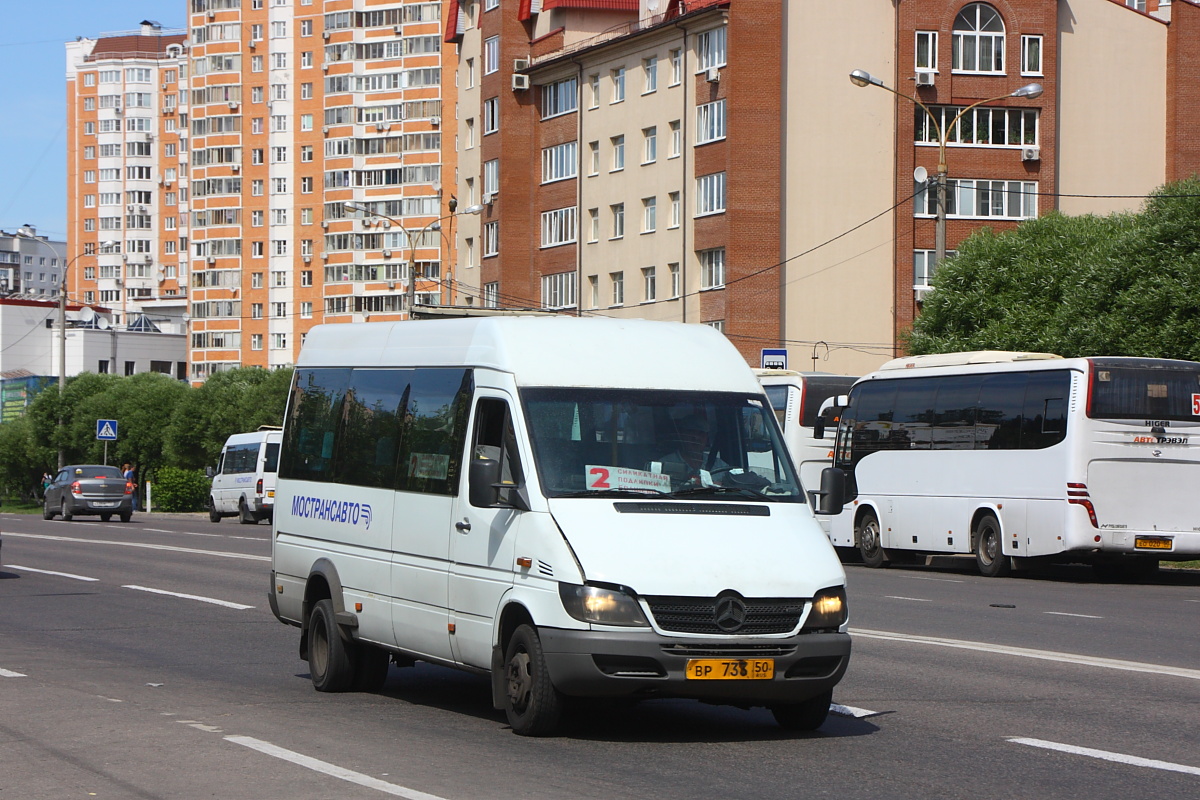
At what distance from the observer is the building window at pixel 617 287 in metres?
68.8

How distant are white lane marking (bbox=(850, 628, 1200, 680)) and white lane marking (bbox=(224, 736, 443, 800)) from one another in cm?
677

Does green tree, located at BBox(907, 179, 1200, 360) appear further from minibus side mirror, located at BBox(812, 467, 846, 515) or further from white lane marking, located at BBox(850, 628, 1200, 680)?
minibus side mirror, located at BBox(812, 467, 846, 515)

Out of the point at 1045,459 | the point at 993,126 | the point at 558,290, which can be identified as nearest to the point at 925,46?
the point at 993,126

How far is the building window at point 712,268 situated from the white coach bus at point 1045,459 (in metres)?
32.2

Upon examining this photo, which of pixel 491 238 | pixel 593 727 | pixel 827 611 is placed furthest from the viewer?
pixel 491 238

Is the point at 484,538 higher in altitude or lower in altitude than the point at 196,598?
higher

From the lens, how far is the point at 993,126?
63.3 metres

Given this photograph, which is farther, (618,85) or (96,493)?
(618,85)

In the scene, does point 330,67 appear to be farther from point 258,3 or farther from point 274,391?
point 274,391

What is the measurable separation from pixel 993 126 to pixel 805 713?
56.4 m

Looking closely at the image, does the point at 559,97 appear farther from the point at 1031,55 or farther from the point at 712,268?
the point at 1031,55

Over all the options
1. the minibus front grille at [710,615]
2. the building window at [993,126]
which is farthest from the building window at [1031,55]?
the minibus front grille at [710,615]

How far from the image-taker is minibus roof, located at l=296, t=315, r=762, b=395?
10.1 m

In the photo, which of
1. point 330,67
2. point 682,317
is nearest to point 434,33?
point 330,67
